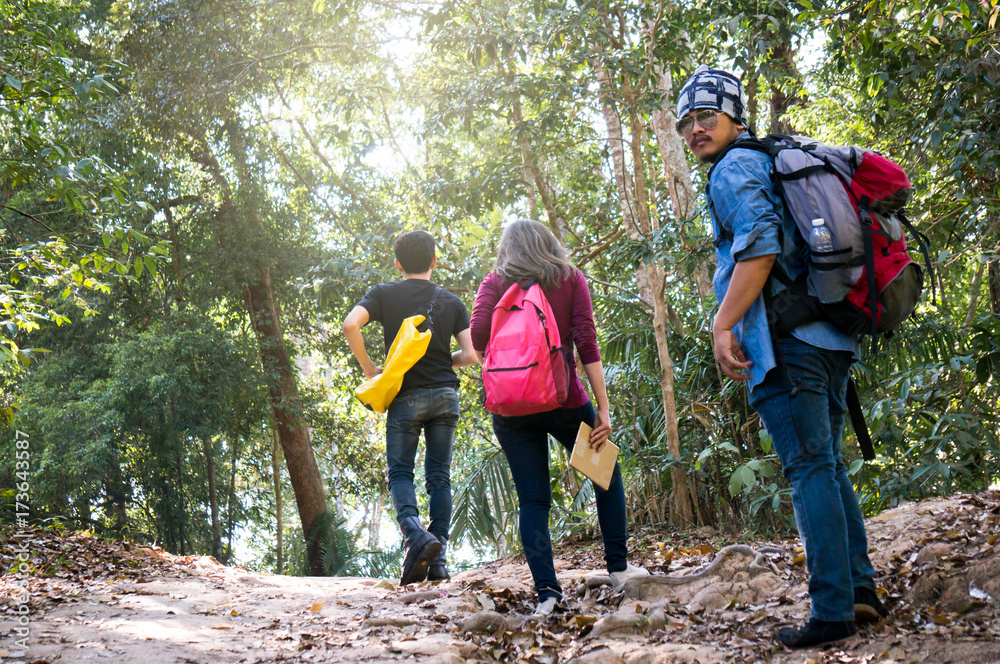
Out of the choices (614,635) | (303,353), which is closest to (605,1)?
(614,635)

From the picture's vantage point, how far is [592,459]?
3.02 m

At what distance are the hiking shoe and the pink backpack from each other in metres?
0.80

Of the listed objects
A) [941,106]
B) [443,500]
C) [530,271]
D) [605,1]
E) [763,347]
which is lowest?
[443,500]

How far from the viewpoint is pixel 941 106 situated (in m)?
4.85

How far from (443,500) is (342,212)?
843cm

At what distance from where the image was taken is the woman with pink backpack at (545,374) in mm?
2932

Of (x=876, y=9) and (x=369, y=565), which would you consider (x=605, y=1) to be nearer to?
(x=876, y=9)

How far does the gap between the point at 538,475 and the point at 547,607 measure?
21.1 inches

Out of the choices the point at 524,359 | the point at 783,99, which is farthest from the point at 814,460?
the point at 783,99

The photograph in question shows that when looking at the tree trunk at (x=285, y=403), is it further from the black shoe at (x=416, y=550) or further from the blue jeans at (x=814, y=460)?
the blue jeans at (x=814, y=460)

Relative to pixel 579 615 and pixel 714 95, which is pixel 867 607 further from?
pixel 714 95

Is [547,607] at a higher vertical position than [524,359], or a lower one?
lower

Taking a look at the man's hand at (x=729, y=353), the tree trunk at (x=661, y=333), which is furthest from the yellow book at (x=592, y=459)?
the tree trunk at (x=661, y=333)

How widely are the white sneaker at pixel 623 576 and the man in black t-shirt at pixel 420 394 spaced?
102 centimetres
